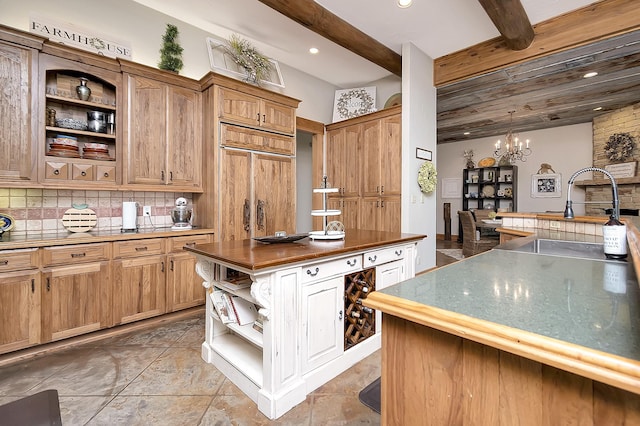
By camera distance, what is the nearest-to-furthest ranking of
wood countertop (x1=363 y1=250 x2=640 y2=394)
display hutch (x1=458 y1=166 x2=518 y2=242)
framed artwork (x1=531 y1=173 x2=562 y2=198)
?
1. wood countertop (x1=363 y1=250 x2=640 y2=394)
2. framed artwork (x1=531 y1=173 x2=562 y2=198)
3. display hutch (x1=458 y1=166 x2=518 y2=242)

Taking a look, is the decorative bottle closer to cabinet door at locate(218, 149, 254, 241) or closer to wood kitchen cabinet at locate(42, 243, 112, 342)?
cabinet door at locate(218, 149, 254, 241)

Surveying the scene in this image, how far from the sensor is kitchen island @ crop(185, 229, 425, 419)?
4.96ft

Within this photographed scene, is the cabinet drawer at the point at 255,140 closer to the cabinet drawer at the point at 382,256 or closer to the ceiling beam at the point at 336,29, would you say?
the ceiling beam at the point at 336,29

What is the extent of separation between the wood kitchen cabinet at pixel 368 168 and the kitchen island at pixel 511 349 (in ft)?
9.85

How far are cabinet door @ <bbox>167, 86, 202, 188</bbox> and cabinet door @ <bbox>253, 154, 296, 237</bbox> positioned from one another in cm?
66

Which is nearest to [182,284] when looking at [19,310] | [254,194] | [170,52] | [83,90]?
[19,310]

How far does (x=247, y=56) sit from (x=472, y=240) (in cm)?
493

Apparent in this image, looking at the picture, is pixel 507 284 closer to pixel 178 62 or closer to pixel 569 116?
pixel 178 62

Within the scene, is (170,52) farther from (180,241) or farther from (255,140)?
(180,241)

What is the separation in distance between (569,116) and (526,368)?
7488 mm

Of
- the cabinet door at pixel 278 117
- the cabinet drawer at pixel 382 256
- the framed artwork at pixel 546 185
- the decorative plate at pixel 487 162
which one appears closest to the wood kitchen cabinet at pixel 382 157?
the cabinet door at pixel 278 117

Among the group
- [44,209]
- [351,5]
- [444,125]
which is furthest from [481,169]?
[44,209]

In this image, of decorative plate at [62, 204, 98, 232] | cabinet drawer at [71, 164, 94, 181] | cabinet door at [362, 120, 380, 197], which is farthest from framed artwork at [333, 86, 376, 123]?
decorative plate at [62, 204, 98, 232]

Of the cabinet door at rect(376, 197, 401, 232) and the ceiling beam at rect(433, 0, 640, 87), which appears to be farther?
the cabinet door at rect(376, 197, 401, 232)
